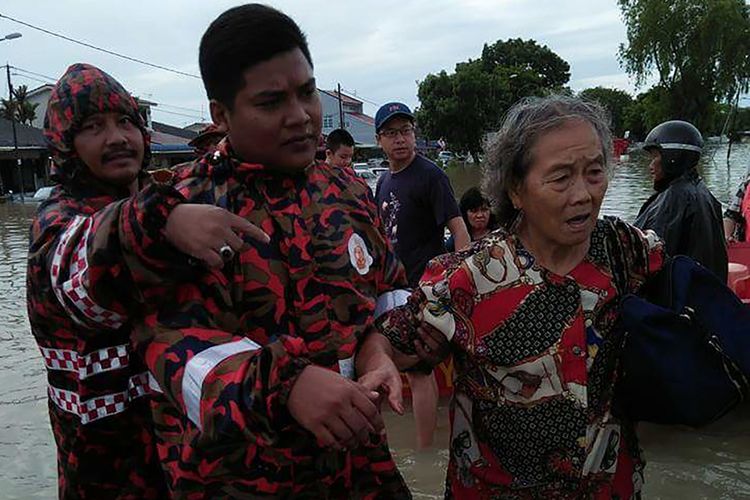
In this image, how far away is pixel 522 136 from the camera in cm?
187

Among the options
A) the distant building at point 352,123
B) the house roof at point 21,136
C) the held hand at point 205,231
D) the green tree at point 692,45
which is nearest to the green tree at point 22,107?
the house roof at point 21,136

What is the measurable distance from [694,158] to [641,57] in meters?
40.6

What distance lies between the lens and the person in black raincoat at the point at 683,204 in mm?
4203

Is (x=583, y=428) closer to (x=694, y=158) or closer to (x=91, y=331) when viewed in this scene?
(x=91, y=331)

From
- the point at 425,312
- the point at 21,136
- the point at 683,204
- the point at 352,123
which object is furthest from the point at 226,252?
the point at 352,123

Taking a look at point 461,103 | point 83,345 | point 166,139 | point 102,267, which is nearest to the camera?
point 102,267

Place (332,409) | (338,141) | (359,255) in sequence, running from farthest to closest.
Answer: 1. (338,141)
2. (359,255)
3. (332,409)

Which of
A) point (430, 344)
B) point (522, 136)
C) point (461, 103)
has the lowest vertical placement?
point (430, 344)

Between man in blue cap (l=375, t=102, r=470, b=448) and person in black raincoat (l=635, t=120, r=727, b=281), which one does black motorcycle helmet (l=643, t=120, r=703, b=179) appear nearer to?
person in black raincoat (l=635, t=120, r=727, b=281)

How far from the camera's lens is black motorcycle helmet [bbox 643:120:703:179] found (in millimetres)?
4379

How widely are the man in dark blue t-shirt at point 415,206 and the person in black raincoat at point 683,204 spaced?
1.26 metres

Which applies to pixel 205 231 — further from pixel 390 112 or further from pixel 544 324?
pixel 390 112

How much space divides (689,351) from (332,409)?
1057mm

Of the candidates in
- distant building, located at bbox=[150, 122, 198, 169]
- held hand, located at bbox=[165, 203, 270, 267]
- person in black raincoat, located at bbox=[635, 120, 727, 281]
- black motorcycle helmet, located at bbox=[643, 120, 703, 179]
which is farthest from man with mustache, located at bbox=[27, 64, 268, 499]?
distant building, located at bbox=[150, 122, 198, 169]
